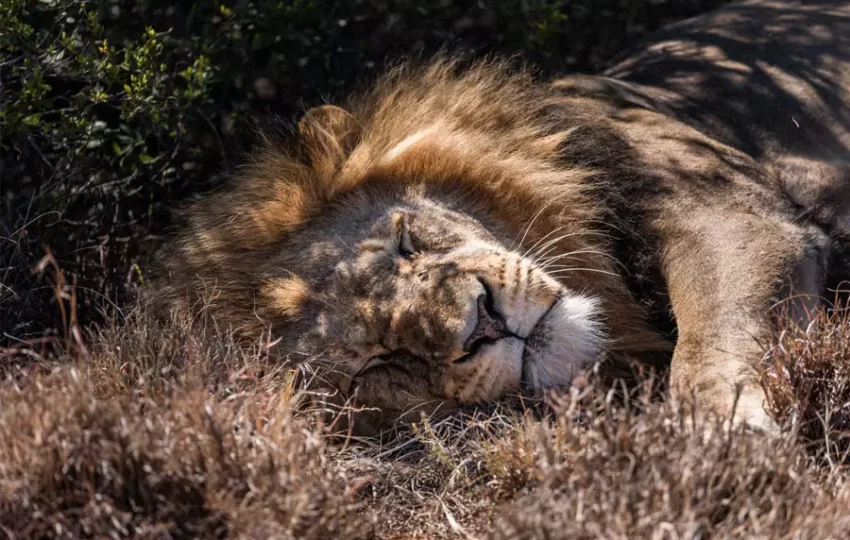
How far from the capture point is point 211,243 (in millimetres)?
4406

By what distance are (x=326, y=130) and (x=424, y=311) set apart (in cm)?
103

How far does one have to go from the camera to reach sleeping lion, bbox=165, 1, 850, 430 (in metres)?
3.82

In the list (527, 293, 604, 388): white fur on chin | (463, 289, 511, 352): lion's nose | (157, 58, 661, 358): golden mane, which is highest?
(157, 58, 661, 358): golden mane

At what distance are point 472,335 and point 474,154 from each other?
0.97 metres

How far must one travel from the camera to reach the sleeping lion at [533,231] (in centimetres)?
382

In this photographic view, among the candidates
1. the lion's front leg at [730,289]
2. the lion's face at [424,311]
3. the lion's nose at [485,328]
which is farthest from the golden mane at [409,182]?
the lion's nose at [485,328]

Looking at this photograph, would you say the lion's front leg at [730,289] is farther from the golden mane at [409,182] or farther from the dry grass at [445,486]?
the golden mane at [409,182]

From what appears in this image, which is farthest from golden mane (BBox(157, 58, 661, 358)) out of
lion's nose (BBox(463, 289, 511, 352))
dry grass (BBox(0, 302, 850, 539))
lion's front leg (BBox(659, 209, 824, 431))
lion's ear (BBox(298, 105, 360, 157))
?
dry grass (BBox(0, 302, 850, 539))

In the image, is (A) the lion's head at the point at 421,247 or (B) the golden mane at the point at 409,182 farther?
(B) the golden mane at the point at 409,182

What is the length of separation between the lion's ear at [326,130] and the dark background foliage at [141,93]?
29 cm

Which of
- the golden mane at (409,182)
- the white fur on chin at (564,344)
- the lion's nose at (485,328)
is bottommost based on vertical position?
the white fur on chin at (564,344)

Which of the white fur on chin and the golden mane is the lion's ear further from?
the white fur on chin

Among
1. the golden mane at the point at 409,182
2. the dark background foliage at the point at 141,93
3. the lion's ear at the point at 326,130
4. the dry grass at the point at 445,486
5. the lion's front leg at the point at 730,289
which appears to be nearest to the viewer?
the dry grass at the point at 445,486

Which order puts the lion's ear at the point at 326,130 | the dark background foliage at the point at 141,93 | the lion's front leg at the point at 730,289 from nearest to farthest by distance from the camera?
the lion's front leg at the point at 730,289, the lion's ear at the point at 326,130, the dark background foliage at the point at 141,93
